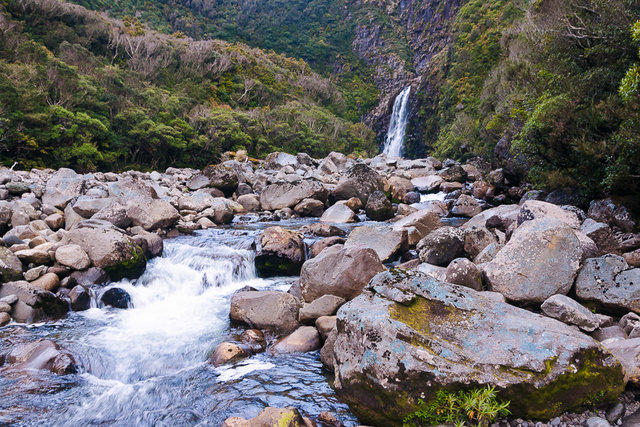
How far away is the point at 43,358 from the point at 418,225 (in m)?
8.91

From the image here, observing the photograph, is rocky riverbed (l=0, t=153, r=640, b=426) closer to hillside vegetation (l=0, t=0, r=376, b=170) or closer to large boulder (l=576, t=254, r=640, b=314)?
large boulder (l=576, t=254, r=640, b=314)

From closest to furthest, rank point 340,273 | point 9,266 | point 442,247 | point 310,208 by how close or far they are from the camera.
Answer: point 340,273, point 9,266, point 442,247, point 310,208

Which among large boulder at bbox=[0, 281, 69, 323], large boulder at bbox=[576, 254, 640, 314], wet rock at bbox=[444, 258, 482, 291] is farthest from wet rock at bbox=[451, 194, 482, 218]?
large boulder at bbox=[0, 281, 69, 323]

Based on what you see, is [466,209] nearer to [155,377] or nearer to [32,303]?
[155,377]

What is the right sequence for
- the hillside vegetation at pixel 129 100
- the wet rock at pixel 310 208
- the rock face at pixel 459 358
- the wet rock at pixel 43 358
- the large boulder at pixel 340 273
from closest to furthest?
the rock face at pixel 459 358
the wet rock at pixel 43 358
the large boulder at pixel 340 273
the wet rock at pixel 310 208
the hillside vegetation at pixel 129 100

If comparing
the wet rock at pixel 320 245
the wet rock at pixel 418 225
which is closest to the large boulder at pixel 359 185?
the wet rock at pixel 418 225

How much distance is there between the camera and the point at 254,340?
617 centimetres

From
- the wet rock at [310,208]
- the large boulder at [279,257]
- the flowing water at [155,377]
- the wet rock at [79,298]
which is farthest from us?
the wet rock at [310,208]

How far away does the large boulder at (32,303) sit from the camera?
6844 mm

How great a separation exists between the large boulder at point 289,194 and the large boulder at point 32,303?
1056 centimetres

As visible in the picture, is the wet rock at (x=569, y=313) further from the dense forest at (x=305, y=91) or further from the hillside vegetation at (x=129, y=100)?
the hillside vegetation at (x=129, y=100)

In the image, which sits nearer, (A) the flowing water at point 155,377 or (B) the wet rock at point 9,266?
(A) the flowing water at point 155,377

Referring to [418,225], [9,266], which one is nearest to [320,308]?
[418,225]

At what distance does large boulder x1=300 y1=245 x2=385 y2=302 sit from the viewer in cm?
675
